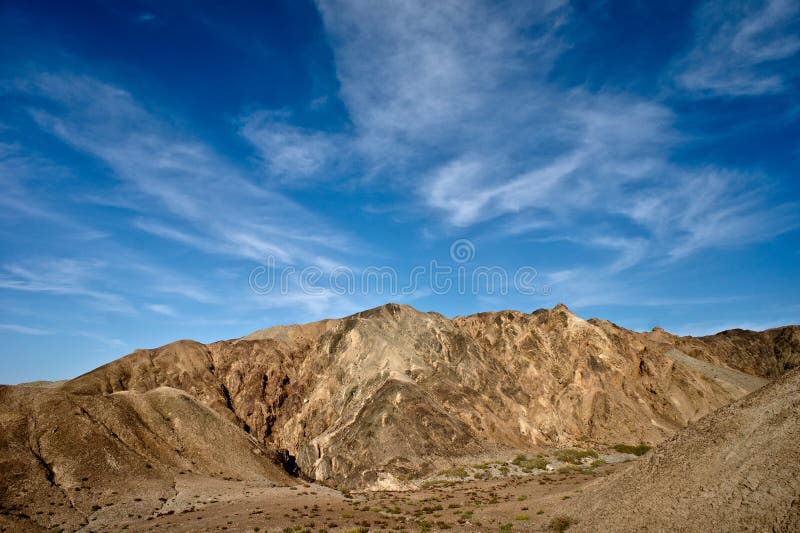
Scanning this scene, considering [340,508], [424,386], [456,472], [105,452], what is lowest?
[340,508]

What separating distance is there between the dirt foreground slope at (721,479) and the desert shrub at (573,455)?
39.4 meters

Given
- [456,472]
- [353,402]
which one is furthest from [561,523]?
[353,402]

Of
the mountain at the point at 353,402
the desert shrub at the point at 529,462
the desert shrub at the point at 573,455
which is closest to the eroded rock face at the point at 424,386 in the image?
the mountain at the point at 353,402

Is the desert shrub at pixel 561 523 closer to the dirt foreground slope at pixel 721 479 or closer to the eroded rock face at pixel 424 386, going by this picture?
the dirt foreground slope at pixel 721 479

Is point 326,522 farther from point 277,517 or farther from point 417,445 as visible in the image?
point 417,445

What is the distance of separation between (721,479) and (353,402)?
58.2 m

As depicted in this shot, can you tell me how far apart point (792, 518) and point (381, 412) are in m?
52.5

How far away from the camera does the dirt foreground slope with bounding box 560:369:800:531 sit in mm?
15391

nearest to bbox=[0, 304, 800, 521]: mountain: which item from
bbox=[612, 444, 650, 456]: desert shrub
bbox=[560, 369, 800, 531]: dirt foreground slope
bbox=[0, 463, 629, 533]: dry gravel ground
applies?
bbox=[612, 444, 650, 456]: desert shrub

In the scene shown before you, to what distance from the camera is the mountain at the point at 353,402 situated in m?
45.0

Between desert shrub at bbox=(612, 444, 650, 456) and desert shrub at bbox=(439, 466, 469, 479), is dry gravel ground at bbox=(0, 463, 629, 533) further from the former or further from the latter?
desert shrub at bbox=(612, 444, 650, 456)

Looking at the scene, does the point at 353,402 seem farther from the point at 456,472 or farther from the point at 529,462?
the point at 529,462

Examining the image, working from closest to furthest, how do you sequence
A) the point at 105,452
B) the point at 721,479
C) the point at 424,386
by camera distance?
the point at 721,479
the point at 105,452
the point at 424,386

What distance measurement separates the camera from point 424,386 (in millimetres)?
73125
